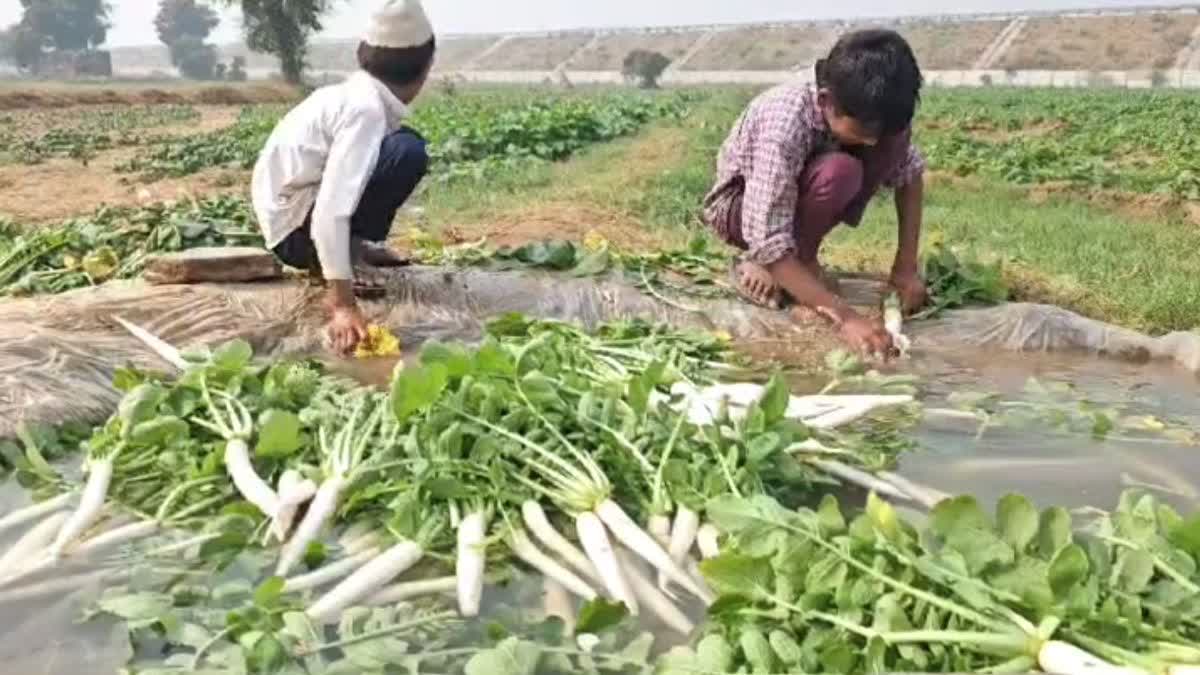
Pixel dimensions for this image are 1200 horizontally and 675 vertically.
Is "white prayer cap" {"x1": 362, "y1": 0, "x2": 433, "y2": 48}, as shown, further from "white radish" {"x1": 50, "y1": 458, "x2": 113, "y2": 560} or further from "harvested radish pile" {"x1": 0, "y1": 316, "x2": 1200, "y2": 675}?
"white radish" {"x1": 50, "y1": 458, "x2": 113, "y2": 560}

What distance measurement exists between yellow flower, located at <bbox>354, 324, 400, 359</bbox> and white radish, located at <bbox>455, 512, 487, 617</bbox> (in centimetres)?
199

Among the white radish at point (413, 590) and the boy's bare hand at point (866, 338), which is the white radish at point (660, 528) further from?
the boy's bare hand at point (866, 338)

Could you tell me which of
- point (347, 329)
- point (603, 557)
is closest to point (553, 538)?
point (603, 557)

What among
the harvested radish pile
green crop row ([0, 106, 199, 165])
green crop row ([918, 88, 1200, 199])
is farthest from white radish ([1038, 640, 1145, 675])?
green crop row ([0, 106, 199, 165])

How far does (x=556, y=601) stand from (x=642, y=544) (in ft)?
0.63

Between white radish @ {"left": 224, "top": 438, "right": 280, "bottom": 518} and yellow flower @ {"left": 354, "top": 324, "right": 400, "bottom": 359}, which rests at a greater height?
white radish @ {"left": 224, "top": 438, "right": 280, "bottom": 518}

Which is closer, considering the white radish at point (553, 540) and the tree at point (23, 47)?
the white radish at point (553, 540)

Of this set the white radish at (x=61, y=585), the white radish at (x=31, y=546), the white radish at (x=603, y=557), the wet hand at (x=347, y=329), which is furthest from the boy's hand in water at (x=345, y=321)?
the white radish at (x=603, y=557)

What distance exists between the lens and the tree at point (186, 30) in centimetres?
9500

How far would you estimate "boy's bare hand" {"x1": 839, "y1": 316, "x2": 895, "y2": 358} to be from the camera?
4.70 m

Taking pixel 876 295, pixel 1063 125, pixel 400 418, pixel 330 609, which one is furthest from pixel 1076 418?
pixel 1063 125

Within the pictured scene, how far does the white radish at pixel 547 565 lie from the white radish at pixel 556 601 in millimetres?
12

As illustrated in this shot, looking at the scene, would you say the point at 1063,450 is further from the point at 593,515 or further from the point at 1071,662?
the point at 1071,662

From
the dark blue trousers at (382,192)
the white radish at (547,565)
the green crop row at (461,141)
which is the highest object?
the dark blue trousers at (382,192)
